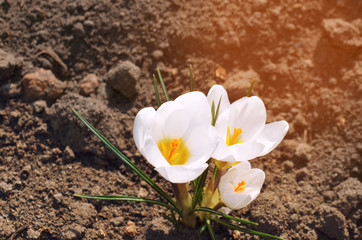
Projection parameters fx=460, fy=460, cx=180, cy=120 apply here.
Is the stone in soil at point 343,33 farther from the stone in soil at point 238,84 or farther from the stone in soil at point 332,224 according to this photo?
the stone in soil at point 332,224

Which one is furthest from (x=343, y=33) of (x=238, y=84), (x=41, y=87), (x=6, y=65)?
(x=6, y=65)

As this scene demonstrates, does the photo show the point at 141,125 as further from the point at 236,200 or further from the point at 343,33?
the point at 343,33

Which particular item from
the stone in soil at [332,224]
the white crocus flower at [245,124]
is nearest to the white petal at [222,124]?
the white crocus flower at [245,124]

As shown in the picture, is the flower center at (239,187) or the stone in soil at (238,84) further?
the stone in soil at (238,84)

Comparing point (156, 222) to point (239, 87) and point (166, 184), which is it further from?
point (239, 87)

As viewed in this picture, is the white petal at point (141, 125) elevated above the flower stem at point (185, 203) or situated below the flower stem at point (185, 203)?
above
